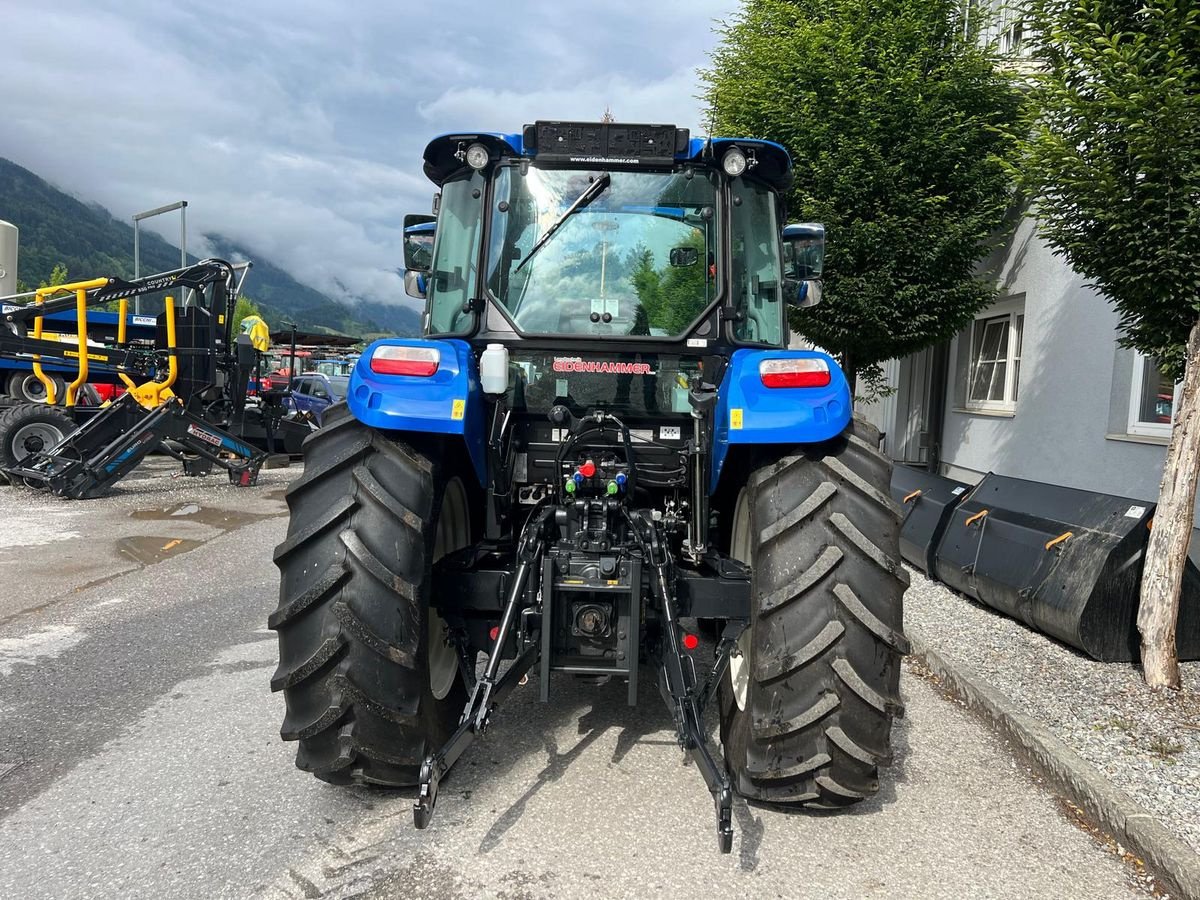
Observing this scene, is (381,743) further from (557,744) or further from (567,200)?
(567,200)

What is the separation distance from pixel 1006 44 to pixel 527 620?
9.81m

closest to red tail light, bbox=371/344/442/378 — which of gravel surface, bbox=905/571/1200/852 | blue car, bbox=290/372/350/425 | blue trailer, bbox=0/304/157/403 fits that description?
gravel surface, bbox=905/571/1200/852

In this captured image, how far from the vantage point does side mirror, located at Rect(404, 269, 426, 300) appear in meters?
4.04

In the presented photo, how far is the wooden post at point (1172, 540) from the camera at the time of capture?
414 cm

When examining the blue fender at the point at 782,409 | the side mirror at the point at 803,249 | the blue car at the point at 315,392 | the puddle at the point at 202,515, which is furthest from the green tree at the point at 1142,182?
the blue car at the point at 315,392

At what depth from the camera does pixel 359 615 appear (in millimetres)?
2730

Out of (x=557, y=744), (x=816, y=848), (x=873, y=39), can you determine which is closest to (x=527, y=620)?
(x=557, y=744)

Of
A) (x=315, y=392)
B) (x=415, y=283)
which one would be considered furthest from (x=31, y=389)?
(x=415, y=283)

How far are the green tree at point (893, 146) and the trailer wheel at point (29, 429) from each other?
949 cm

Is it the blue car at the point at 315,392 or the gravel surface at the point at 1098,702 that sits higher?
the blue car at the point at 315,392

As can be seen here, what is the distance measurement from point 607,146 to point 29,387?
42.9 feet

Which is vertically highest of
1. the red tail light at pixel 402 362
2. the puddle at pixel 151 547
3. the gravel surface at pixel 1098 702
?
the red tail light at pixel 402 362

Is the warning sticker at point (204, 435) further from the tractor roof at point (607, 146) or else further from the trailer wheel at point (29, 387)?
the tractor roof at point (607, 146)

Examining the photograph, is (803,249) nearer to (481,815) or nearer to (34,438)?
(481,815)
